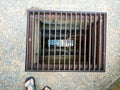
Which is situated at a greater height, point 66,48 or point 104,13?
point 104,13

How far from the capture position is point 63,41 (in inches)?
181

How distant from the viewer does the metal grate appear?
456cm

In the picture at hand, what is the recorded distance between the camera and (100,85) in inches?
182

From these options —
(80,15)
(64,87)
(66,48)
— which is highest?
(80,15)

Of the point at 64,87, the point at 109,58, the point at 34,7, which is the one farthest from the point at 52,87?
the point at 34,7

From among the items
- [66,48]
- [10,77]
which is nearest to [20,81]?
[10,77]

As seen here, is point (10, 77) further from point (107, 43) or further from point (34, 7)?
point (107, 43)

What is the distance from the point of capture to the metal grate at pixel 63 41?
456cm

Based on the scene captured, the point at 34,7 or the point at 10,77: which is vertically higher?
the point at 34,7

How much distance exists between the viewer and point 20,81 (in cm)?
453

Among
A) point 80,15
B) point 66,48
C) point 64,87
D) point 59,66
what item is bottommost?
point 64,87

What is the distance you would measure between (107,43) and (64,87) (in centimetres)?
131

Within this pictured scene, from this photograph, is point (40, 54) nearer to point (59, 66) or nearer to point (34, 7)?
point (59, 66)

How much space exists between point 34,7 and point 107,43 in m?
1.73
